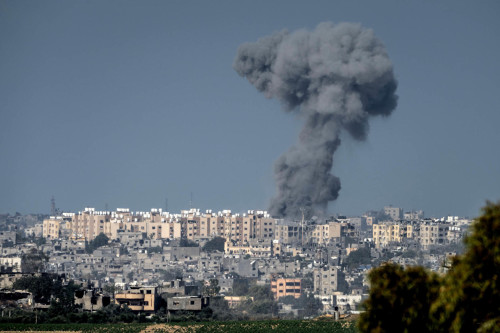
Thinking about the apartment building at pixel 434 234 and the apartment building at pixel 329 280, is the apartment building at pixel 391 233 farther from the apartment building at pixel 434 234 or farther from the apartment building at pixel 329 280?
the apartment building at pixel 329 280

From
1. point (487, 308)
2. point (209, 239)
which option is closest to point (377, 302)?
point (487, 308)

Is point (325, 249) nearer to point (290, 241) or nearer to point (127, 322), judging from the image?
point (290, 241)

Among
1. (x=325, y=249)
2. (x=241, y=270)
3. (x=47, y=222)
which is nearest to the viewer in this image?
(x=241, y=270)

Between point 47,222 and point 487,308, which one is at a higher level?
point 47,222

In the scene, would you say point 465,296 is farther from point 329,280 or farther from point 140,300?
point 329,280

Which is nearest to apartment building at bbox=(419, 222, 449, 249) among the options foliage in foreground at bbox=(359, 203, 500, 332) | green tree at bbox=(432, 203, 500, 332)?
foliage in foreground at bbox=(359, 203, 500, 332)

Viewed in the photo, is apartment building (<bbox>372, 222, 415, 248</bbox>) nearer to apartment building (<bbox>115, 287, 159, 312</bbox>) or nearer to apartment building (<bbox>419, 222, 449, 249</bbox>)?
apartment building (<bbox>419, 222, 449, 249</bbox>)

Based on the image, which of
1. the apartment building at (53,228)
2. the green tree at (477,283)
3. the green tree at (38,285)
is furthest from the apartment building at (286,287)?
the green tree at (477,283)
